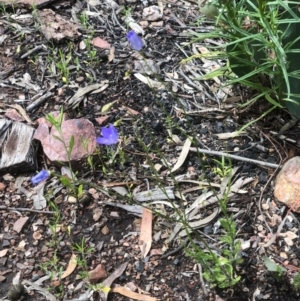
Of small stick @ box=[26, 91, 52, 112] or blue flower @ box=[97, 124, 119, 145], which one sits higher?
blue flower @ box=[97, 124, 119, 145]

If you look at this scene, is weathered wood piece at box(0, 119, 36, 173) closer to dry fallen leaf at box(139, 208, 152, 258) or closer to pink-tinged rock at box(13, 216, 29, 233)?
pink-tinged rock at box(13, 216, 29, 233)

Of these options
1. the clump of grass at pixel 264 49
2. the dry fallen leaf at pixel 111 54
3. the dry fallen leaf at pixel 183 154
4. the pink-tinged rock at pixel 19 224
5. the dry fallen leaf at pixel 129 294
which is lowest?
the dry fallen leaf at pixel 129 294

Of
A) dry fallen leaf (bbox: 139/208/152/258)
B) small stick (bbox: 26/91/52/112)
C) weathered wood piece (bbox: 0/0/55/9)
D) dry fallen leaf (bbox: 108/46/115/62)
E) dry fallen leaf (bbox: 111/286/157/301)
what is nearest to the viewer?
dry fallen leaf (bbox: 111/286/157/301)

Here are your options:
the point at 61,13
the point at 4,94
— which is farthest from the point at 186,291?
the point at 61,13

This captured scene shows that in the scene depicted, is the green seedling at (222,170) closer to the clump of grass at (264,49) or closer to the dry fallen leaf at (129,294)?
the clump of grass at (264,49)

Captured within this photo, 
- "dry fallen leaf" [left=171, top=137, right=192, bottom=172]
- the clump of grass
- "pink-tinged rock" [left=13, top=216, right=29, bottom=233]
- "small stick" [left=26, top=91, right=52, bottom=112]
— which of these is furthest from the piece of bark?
"pink-tinged rock" [left=13, top=216, right=29, bottom=233]

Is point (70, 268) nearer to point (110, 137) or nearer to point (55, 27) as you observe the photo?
point (110, 137)

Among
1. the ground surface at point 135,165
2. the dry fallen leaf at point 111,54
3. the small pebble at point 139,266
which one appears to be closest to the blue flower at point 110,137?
the ground surface at point 135,165
